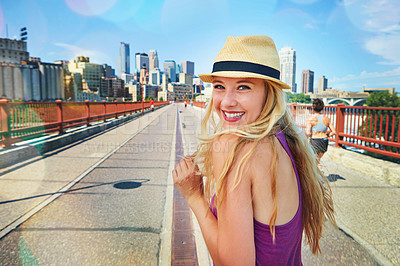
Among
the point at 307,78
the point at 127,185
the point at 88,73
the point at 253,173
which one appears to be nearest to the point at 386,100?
the point at 127,185

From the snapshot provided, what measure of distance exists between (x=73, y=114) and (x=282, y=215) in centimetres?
1394

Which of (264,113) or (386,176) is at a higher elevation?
(264,113)

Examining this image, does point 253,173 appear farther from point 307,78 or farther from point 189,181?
point 307,78

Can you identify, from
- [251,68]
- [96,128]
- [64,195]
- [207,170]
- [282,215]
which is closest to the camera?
[282,215]

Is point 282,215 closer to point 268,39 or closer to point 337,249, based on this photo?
point 268,39

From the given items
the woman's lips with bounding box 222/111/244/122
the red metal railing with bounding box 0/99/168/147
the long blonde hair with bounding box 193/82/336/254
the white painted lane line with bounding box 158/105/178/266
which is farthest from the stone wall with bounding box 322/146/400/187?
the red metal railing with bounding box 0/99/168/147

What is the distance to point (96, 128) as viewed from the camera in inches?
589

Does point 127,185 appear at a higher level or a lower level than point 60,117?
lower

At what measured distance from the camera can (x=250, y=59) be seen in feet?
3.94

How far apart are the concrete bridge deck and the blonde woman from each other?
81cm

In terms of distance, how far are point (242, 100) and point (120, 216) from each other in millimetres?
3480

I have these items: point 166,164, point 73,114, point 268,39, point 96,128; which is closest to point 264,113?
point 268,39

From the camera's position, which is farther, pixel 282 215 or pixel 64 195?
pixel 64 195

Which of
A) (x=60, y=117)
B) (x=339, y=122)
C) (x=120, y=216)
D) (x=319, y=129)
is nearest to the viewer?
(x=120, y=216)
